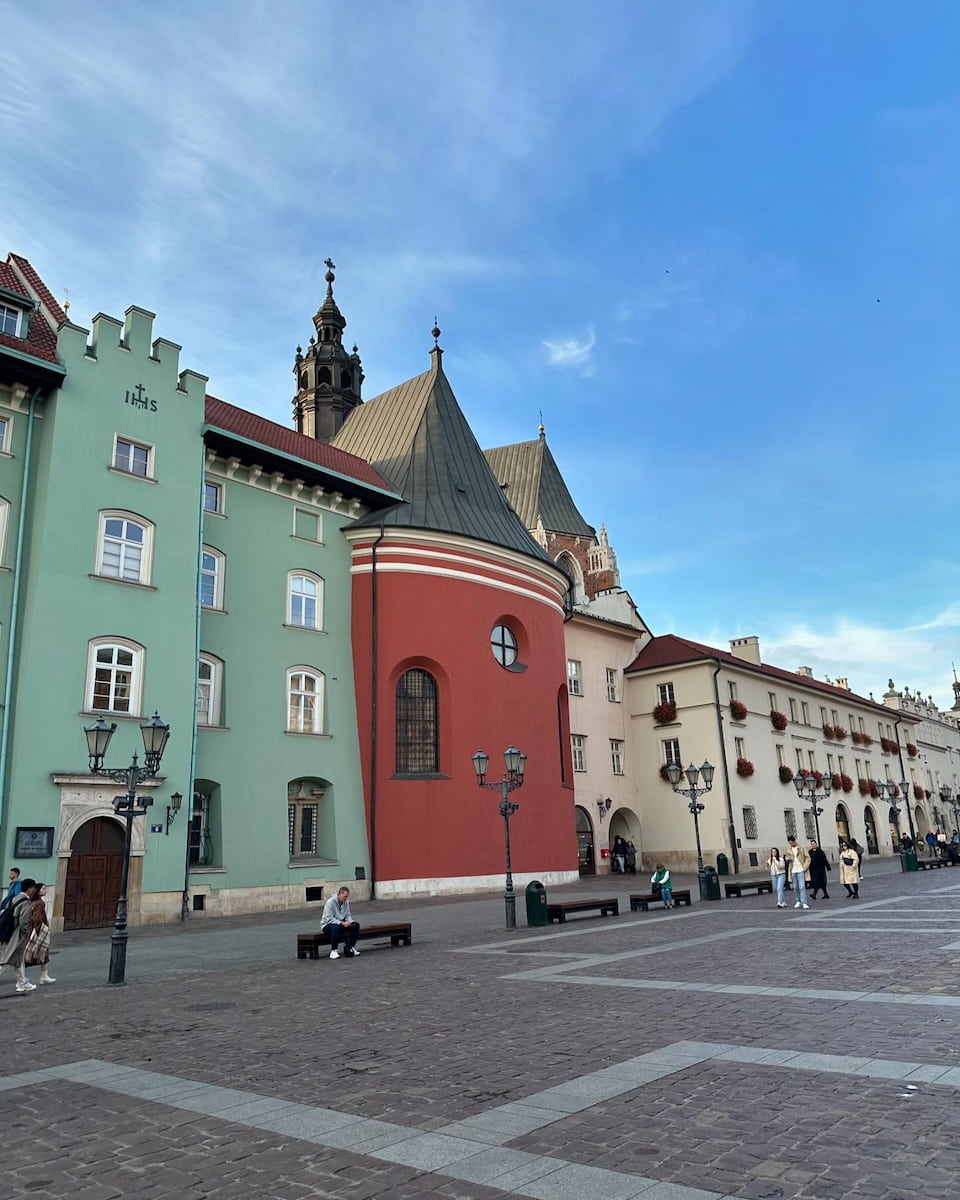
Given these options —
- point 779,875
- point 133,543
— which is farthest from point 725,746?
point 133,543

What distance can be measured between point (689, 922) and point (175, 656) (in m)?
14.1

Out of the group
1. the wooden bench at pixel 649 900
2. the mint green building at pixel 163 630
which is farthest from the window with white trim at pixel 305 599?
the wooden bench at pixel 649 900

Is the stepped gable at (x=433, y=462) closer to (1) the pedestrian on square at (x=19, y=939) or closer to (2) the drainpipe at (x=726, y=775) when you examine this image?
(2) the drainpipe at (x=726, y=775)

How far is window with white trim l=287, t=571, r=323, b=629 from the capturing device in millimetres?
27391

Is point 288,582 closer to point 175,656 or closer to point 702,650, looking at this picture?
point 175,656

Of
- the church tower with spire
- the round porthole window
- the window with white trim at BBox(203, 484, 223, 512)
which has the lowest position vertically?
the round porthole window

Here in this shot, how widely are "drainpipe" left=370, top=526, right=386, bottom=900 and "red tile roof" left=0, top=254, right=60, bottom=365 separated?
11.0m

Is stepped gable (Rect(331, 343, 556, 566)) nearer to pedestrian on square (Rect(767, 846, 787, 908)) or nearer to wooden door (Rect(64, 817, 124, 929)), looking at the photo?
wooden door (Rect(64, 817, 124, 929))

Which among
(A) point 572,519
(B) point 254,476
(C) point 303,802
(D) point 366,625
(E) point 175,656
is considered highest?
(A) point 572,519

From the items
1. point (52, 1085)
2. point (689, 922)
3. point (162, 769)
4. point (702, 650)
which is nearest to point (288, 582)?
point (162, 769)

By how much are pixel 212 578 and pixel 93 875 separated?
8713 mm

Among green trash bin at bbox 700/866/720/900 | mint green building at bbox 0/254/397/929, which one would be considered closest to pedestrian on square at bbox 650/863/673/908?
green trash bin at bbox 700/866/720/900

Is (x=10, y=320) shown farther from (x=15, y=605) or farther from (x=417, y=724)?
(x=417, y=724)

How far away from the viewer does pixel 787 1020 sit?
Result: 26.4 ft
